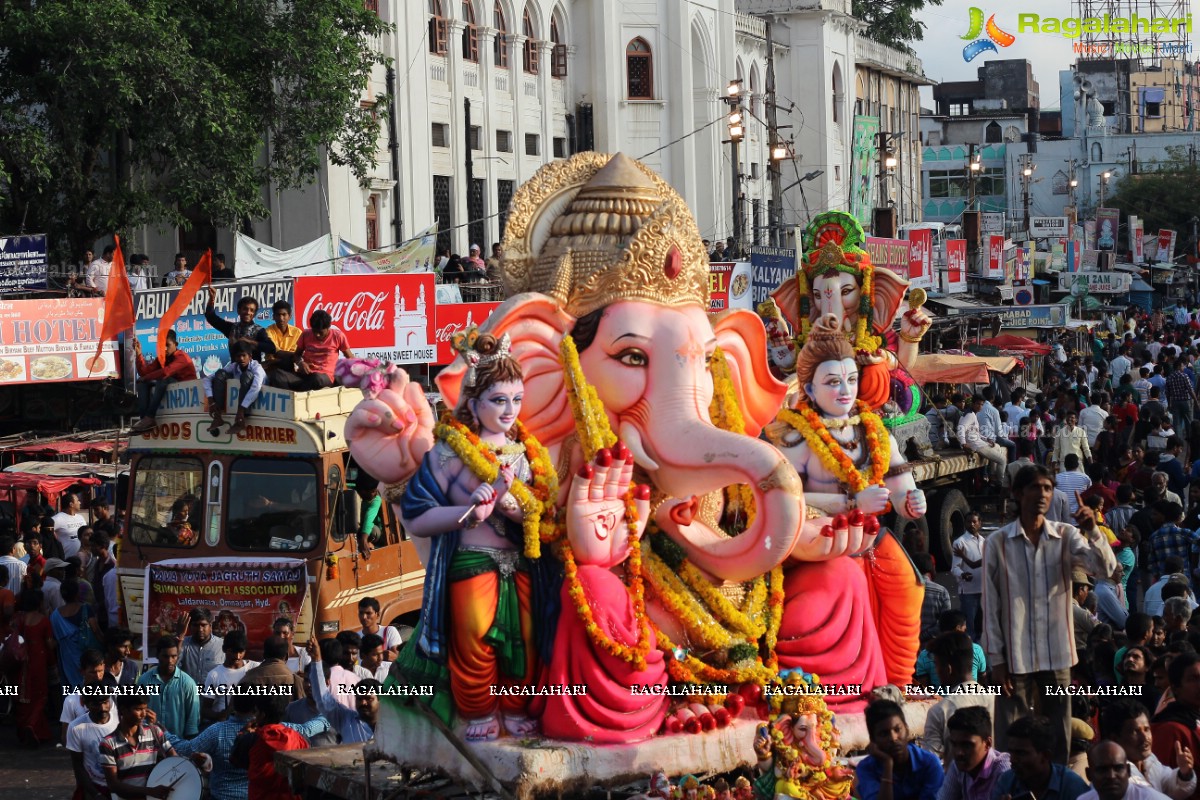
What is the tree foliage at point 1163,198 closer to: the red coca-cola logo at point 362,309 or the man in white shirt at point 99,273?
the man in white shirt at point 99,273

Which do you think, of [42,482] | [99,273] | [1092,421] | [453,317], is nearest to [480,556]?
[42,482]

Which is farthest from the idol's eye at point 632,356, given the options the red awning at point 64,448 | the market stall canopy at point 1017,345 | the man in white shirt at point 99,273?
the market stall canopy at point 1017,345

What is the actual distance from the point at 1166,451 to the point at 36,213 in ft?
51.0

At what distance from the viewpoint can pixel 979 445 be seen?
1833cm

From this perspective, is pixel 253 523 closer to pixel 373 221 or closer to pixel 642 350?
pixel 642 350

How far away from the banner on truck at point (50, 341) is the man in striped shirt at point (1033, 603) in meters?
12.6

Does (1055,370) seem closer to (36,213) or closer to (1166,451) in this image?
(1166,451)

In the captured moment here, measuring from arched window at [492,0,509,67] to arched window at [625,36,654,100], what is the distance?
16.4 ft

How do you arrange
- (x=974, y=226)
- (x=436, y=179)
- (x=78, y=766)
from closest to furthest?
(x=78, y=766), (x=436, y=179), (x=974, y=226)

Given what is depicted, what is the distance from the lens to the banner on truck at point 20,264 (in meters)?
21.5

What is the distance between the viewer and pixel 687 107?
141ft

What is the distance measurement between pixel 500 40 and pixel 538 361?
29.7 meters

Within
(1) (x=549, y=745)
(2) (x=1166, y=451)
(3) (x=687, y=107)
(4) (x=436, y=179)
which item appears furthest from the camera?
(3) (x=687, y=107)

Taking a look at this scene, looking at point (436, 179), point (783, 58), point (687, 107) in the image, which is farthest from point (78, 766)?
point (783, 58)
